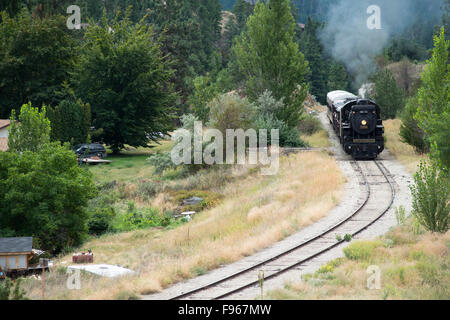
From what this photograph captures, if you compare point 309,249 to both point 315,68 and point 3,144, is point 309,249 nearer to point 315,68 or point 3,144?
point 3,144

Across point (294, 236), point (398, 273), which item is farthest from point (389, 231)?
point (398, 273)

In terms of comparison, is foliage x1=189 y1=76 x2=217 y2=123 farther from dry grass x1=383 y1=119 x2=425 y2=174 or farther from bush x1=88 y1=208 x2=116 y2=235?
bush x1=88 y1=208 x2=116 y2=235

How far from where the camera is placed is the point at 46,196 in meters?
26.5

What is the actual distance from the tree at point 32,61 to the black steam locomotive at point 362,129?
26.9 m

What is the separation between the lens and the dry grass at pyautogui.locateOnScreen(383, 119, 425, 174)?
35.7m

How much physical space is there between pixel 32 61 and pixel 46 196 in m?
30.0

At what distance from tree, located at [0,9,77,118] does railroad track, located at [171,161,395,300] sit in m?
33.1

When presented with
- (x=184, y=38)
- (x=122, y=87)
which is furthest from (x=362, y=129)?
(x=184, y=38)

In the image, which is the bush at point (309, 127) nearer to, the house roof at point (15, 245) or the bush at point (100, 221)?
the bush at point (100, 221)

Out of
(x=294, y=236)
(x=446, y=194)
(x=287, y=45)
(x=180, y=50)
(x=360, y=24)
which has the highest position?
(x=360, y=24)

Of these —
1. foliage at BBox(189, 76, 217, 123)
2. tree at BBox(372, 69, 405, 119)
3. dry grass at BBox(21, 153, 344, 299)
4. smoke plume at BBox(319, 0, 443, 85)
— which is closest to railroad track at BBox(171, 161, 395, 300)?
dry grass at BBox(21, 153, 344, 299)

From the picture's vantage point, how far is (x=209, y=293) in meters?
14.9
